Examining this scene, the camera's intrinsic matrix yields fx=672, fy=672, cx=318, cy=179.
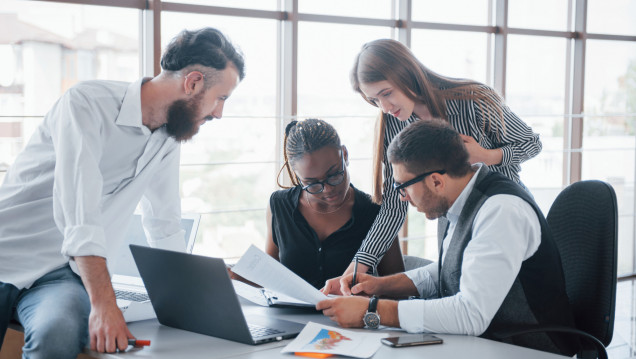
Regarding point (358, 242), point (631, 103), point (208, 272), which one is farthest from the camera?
point (631, 103)

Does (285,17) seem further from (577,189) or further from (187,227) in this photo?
(577,189)

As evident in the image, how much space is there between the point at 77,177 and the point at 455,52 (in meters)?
4.03

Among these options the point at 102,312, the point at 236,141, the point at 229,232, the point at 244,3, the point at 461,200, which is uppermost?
the point at 244,3

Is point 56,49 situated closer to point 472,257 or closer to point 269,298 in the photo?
point 269,298

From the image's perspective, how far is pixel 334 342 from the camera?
4.88 feet

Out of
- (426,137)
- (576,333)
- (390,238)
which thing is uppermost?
(426,137)

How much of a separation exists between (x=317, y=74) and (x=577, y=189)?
2885 mm

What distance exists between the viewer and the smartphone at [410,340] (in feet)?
4.77

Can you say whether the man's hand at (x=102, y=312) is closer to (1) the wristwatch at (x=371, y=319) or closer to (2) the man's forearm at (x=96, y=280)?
(2) the man's forearm at (x=96, y=280)

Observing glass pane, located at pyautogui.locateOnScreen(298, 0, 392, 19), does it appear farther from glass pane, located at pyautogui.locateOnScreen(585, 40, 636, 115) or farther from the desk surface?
the desk surface

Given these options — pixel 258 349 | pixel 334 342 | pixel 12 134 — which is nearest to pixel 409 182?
pixel 334 342

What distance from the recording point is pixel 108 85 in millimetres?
1769

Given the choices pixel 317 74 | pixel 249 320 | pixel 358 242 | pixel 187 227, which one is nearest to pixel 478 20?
pixel 317 74

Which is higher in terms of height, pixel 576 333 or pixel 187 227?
pixel 187 227
